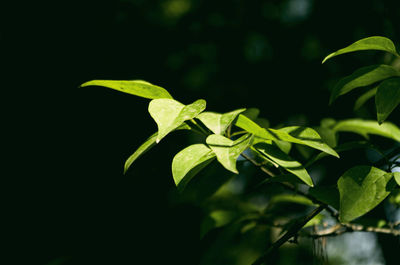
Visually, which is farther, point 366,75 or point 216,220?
point 216,220

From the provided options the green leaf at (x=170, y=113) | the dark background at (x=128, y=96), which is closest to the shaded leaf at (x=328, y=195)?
the green leaf at (x=170, y=113)

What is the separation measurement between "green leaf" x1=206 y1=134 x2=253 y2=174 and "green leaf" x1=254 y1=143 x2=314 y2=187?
0.18ft

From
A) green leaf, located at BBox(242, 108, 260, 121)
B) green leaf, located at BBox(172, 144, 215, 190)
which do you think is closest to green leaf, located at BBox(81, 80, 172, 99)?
green leaf, located at BBox(172, 144, 215, 190)

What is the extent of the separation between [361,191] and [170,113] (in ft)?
0.92

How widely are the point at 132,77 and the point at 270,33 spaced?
2.68 feet

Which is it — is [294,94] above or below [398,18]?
below

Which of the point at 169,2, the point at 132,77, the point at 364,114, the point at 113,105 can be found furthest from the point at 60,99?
→ the point at 364,114

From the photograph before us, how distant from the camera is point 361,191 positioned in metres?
0.44

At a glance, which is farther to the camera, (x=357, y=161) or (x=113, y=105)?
(x=113, y=105)

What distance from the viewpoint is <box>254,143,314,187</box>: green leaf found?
16.9 inches

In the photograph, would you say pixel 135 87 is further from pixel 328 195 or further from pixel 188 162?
pixel 328 195

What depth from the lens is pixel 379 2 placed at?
4.92 feet

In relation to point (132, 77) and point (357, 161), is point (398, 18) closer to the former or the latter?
point (357, 161)

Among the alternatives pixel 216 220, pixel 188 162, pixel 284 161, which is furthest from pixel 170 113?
pixel 216 220
